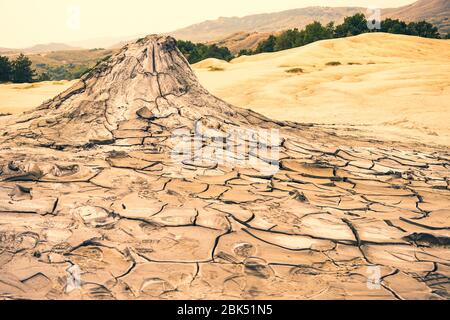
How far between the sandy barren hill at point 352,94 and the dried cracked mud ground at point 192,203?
235 centimetres

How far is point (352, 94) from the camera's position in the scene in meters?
9.96

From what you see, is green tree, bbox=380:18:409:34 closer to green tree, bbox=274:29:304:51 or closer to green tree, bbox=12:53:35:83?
green tree, bbox=274:29:304:51

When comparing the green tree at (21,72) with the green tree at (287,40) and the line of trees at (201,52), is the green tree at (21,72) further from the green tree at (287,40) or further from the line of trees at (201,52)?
the green tree at (287,40)

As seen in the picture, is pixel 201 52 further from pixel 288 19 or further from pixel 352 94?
pixel 288 19

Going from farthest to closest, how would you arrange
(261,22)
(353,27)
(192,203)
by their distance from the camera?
(261,22), (353,27), (192,203)

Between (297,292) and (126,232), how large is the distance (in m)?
0.97

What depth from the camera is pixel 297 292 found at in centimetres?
184

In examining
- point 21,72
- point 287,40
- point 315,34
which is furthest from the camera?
point 287,40

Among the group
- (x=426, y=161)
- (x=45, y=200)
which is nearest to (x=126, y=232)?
(x=45, y=200)

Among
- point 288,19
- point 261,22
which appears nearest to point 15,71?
point 288,19

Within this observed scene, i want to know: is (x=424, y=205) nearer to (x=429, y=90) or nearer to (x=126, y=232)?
(x=126, y=232)

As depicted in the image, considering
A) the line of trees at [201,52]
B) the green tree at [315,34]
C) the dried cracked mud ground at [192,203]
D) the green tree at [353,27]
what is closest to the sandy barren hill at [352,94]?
the dried cracked mud ground at [192,203]

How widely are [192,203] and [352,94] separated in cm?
817

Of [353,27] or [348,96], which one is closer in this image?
[348,96]
